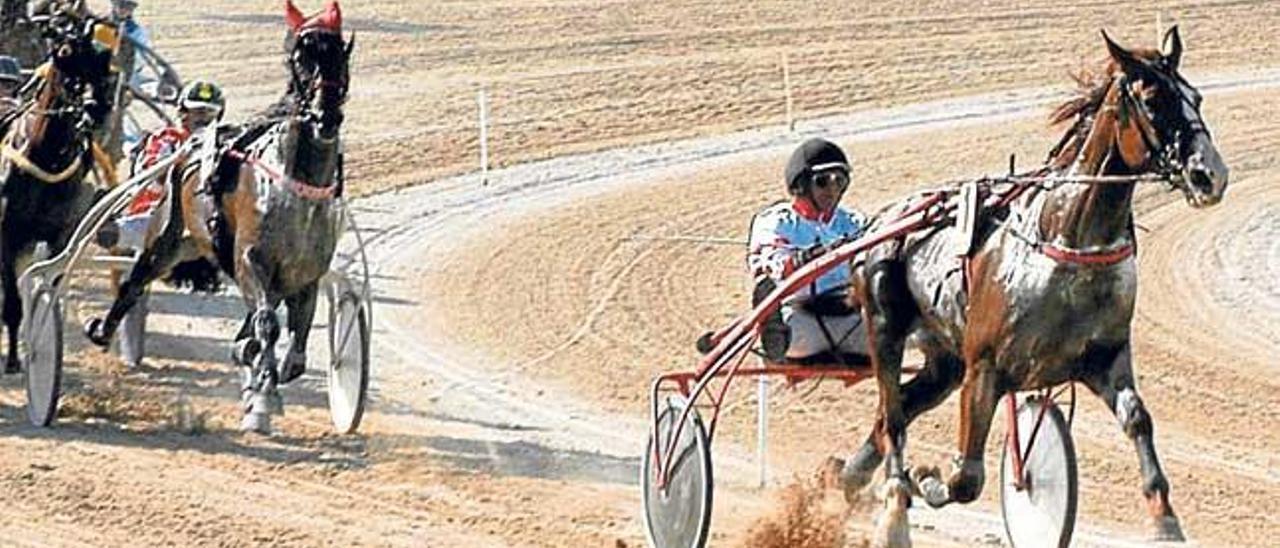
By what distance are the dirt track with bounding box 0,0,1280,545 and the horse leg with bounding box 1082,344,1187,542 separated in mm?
1741

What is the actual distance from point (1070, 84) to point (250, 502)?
15314 millimetres

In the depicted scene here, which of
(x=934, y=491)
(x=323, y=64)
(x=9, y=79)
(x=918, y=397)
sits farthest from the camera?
(x=9, y=79)

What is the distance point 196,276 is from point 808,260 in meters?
4.21

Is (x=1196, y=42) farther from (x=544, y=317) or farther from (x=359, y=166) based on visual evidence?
(x=544, y=317)

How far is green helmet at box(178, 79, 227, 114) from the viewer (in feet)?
41.8

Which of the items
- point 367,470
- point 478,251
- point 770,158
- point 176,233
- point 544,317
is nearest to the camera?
point 367,470

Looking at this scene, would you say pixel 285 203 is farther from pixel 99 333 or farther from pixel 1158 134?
pixel 1158 134

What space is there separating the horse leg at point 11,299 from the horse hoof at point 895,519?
5752 millimetres

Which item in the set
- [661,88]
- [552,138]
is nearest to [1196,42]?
[661,88]

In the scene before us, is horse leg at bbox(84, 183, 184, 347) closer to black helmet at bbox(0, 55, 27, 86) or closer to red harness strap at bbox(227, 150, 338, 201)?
red harness strap at bbox(227, 150, 338, 201)

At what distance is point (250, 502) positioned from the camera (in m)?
9.88

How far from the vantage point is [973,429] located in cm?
794

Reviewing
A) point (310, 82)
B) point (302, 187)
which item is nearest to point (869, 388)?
point (302, 187)

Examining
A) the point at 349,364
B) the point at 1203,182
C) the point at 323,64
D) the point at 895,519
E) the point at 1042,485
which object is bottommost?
the point at 895,519
